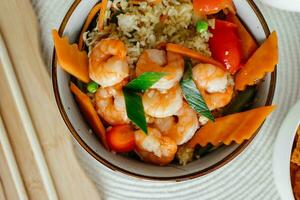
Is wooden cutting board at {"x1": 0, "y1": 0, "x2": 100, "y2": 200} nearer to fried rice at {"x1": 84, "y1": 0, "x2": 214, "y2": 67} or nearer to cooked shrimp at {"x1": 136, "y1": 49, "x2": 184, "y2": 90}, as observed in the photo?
fried rice at {"x1": 84, "y1": 0, "x2": 214, "y2": 67}

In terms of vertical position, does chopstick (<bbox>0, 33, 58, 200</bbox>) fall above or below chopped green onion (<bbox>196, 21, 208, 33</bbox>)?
below

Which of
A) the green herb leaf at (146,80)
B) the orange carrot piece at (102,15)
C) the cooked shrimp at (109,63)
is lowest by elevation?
the green herb leaf at (146,80)

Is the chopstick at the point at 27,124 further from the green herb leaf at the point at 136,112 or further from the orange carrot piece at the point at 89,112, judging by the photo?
the green herb leaf at the point at 136,112

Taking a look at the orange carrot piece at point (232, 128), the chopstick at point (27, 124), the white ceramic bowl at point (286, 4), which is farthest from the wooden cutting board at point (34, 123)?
the white ceramic bowl at point (286, 4)

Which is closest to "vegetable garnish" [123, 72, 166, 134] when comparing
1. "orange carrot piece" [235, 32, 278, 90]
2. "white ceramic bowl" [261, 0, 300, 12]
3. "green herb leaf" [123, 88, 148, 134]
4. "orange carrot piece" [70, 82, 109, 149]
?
"green herb leaf" [123, 88, 148, 134]

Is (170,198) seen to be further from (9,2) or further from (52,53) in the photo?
(9,2)
